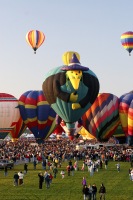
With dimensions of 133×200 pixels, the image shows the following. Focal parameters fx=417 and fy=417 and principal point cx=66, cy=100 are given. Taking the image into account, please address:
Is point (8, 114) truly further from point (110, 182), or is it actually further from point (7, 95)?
point (110, 182)

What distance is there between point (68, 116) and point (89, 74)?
4.82 m

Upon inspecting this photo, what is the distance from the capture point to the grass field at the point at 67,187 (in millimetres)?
19359

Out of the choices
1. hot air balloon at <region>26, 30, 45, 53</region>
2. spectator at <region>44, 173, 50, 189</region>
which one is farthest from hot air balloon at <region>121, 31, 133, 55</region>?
spectator at <region>44, 173, 50, 189</region>

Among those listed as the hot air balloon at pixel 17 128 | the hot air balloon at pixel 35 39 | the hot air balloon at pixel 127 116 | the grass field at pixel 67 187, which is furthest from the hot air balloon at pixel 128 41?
the grass field at pixel 67 187

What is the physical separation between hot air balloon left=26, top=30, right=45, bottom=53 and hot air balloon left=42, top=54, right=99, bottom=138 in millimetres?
9749

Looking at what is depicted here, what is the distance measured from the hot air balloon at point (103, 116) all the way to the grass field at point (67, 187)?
17.8 m

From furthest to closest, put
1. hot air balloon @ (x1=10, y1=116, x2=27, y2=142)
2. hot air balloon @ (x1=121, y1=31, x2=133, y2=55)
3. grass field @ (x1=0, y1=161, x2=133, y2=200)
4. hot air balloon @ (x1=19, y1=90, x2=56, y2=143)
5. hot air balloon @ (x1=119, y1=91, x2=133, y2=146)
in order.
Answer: hot air balloon @ (x1=10, y1=116, x2=27, y2=142) → hot air balloon @ (x1=121, y1=31, x2=133, y2=55) → hot air balloon @ (x1=19, y1=90, x2=56, y2=143) → hot air balloon @ (x1=119, y1=91, x2=133, y2=146) → grass field @ (x1=0, y1=161, x2=133, y2=200)

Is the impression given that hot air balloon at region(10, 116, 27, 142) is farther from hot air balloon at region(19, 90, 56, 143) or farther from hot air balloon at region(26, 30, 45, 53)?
hot air balloon at region(26, 30, 45, 53)

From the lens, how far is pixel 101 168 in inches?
1198

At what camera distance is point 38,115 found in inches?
1993

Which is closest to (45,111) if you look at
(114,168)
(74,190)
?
(114,168)

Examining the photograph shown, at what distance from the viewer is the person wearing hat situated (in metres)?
40.9

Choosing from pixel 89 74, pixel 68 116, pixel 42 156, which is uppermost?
pixel 89 74

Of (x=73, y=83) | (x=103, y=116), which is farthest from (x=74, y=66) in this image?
(x=103, y=116)
